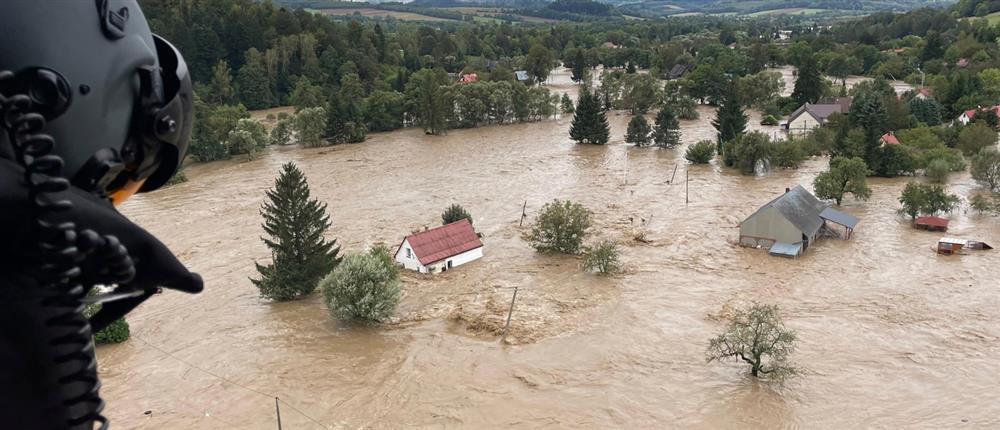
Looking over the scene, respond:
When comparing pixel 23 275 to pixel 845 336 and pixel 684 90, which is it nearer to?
pixel 845 336

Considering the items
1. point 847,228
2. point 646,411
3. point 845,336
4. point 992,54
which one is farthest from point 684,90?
point 646,411

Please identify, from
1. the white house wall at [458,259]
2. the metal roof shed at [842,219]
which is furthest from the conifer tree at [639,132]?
the white house wall at [458,259]

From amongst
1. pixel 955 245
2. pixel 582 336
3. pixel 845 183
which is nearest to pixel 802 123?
pixel 845 183

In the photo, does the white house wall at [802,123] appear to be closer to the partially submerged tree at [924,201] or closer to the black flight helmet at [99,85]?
the partially submerged tree at [924,201]

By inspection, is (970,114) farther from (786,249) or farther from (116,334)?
(116,334)

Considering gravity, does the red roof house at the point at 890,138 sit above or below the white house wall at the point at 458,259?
below

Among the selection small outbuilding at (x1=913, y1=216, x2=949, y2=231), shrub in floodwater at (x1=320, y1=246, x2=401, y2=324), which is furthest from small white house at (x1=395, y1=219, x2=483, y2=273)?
small outbuilding at (x1=913, y1=216, x2=949, y2=231)
